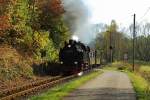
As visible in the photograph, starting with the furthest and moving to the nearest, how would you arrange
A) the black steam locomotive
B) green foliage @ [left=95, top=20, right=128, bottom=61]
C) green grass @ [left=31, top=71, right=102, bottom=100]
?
green foliage @ [left=95, top=20, right=128, bottom=61], the black steam locomotive, green grass @ [left=31, top=71, right=102, bottom=100]

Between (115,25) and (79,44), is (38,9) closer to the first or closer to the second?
(79,44)

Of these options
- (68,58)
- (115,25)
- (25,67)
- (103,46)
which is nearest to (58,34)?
(68,58)

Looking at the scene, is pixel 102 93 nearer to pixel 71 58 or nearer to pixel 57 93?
pixel 57 93

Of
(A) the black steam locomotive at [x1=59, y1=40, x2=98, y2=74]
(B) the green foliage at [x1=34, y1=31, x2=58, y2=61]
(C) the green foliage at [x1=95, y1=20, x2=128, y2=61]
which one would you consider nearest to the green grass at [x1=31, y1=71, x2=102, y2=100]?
(A) the black steam locomotive at [x1=59, y1=40, x2=98, y2=74]

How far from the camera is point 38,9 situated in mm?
46312

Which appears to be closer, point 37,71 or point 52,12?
point 37,71

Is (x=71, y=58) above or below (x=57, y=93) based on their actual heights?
above

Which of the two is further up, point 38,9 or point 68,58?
point 38,9

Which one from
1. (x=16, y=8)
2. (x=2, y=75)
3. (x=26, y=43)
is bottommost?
(x=2, y=75)

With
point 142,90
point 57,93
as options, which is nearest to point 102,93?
point 57,93

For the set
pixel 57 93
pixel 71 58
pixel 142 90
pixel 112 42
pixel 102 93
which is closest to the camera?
pixel 57 93

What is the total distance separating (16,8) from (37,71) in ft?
21.4

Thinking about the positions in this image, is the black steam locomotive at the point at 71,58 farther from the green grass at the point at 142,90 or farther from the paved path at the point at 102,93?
the paved path at the point at 102,93

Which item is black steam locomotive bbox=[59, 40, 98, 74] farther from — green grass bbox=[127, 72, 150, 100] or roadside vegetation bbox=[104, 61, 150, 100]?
green grass bbox=[127, 72, 150, 100]
